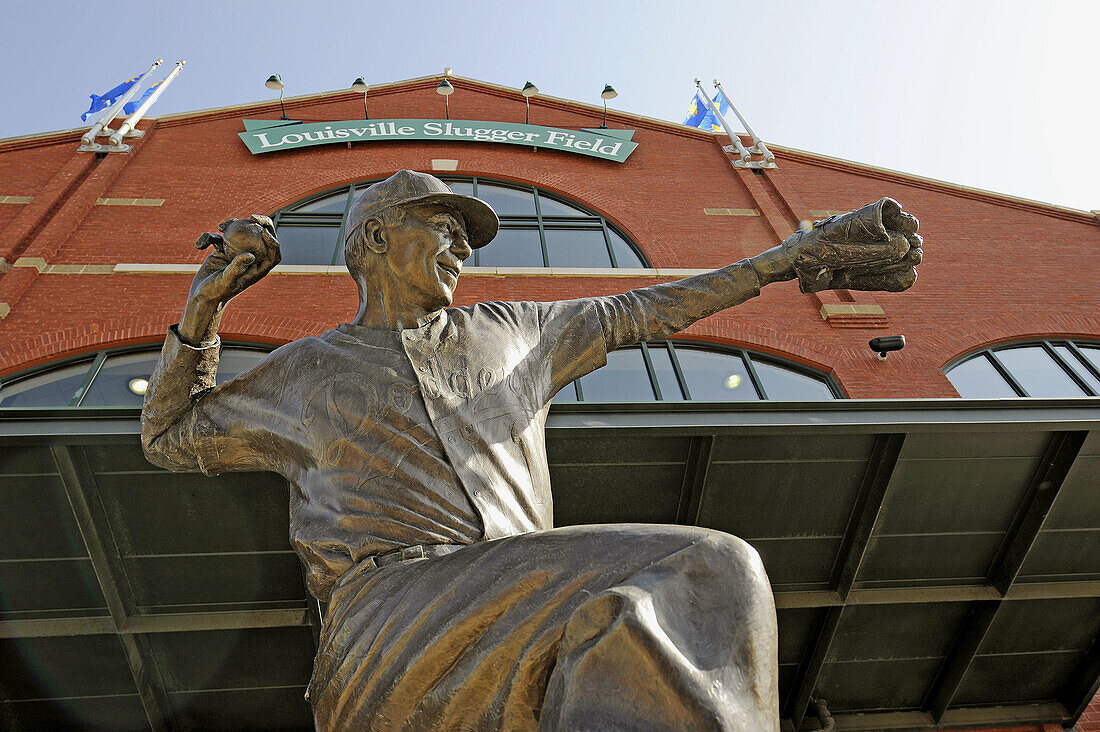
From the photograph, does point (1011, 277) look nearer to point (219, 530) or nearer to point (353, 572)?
point (219, 530)

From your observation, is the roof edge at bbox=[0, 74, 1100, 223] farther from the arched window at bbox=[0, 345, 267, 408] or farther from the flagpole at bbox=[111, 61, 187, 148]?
the arched window at bbox=[0, 345, 267, 408]

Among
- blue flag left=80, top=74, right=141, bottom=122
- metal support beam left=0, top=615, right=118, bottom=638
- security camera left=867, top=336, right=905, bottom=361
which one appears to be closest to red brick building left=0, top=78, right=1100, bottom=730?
metal support beam left=0, top=615, right=118, bottom=638

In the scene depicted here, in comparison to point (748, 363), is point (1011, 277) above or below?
above

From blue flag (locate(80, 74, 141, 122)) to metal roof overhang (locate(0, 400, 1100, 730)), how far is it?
11349 mm

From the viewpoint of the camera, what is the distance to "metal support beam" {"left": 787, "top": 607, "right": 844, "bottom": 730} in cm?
614

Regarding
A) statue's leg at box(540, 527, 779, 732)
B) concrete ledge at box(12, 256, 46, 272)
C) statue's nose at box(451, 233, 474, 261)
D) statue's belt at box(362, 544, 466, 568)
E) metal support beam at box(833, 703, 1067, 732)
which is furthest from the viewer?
concrete ledge at box(12, 256, 46, 272)

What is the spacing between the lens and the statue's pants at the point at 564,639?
1.50 metres

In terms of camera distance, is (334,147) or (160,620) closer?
(160,620)

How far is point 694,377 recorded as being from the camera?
9.19 meters

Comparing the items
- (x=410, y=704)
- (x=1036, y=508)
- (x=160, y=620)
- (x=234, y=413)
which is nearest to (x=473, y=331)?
(x=234, y=413)

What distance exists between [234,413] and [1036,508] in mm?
5493

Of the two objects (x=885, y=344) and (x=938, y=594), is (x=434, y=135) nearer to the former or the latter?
(x=885, y=344)

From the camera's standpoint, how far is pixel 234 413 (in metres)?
2.58

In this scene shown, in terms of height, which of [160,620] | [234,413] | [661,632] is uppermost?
[661,632]
